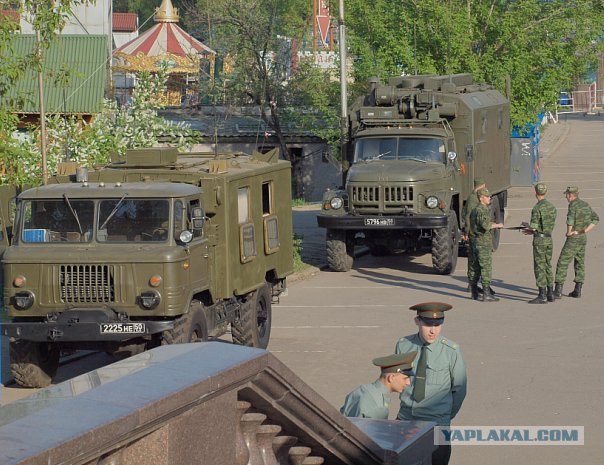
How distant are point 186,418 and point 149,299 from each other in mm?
8579

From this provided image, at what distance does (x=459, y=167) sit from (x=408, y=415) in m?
14.5

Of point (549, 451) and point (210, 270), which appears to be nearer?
point (549, 451)

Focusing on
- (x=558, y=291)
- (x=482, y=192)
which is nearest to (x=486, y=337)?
(x=558, y=291)

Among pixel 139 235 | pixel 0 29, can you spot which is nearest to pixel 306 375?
pixel 139 235

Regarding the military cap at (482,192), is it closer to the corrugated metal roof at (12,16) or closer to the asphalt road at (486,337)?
the asphalt road at (486,337)

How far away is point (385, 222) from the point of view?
20688mm

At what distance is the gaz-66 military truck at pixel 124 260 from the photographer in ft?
41.0

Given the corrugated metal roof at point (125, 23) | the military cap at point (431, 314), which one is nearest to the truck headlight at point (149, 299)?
the military cap at point (431, 314)

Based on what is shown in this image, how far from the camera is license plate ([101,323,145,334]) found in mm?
12312

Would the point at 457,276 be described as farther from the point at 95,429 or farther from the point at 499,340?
the point at 95,429

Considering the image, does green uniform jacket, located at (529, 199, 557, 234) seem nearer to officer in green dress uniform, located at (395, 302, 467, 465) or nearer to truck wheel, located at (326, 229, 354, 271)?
truck wheel, located at (326, 229, 354, 271)

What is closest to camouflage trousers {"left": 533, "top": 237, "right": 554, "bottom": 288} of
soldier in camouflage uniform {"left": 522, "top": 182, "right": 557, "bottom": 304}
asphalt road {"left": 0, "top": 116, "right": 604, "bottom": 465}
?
soldier in camouflage uniform {"left": 522, "top": 182, "right": 557, "bottom": 304}

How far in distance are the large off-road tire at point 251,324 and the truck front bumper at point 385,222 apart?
5.80 meters

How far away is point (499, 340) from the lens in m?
15.5
